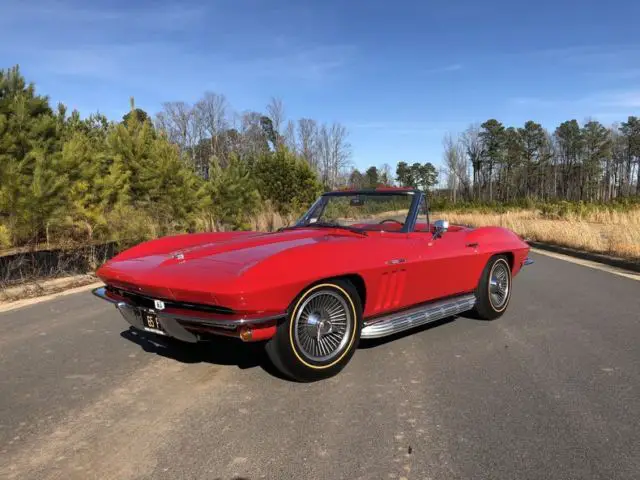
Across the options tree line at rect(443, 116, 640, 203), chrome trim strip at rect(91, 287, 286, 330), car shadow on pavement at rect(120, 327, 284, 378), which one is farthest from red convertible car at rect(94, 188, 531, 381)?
tree line at rect(443, 116, 640, 203)

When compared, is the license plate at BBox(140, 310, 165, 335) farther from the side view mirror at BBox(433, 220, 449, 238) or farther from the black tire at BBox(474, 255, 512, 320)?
the black tire at BBox(474, 255, 512, 320)

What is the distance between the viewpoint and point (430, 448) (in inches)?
100

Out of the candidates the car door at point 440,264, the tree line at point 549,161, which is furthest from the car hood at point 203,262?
the tree line at point 549,161

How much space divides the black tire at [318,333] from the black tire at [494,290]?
6.59ft

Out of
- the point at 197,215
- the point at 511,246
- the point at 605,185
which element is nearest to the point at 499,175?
the point at 605,185

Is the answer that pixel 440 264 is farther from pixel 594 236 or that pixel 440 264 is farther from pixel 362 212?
pixel 594 236

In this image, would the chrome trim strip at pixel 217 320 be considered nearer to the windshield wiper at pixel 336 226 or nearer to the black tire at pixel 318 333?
the black tire at pixel 318 333

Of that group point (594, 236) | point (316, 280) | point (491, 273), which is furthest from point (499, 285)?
point (594, 236)

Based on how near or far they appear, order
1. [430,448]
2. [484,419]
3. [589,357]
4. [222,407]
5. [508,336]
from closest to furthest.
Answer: [430,448], [484,419], [222,407], [589,357], [508,336]

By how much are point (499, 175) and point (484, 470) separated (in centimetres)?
8261

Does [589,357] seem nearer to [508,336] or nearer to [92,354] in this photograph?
[508,336]

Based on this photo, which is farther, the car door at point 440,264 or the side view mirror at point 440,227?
the side view mirror at point 440,227

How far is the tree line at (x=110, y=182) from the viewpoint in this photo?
870 centimetres

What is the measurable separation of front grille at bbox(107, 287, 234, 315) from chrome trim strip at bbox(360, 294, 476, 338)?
3.83 feet
